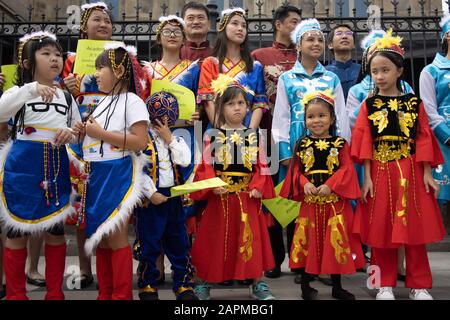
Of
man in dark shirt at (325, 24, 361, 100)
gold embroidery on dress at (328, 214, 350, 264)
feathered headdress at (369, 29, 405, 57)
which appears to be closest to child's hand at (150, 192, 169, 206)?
gold embroidery on dress at (328, 214, 350, 264)

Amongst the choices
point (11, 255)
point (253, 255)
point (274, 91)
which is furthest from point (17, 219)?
point (274, 91)

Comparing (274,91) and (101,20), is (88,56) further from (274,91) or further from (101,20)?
(274,91)

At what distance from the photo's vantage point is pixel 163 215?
3.39 meters

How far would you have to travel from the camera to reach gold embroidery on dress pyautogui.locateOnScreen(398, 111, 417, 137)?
354cm

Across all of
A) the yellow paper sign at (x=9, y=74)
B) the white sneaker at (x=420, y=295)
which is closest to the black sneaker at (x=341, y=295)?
the white sneaker at (x=420, y=295)

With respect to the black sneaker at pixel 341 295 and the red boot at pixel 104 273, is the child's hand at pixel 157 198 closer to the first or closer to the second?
the red boot at pixel 104 273

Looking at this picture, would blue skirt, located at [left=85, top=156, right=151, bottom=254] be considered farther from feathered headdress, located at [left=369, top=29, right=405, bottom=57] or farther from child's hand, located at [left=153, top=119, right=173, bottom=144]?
feathered headdress, located at [left=369, top=29, right=405, bottom=57]

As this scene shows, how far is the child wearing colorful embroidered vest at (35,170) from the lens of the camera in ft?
10.3

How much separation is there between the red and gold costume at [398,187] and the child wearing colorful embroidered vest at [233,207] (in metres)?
0.70

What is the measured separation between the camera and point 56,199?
3.21m

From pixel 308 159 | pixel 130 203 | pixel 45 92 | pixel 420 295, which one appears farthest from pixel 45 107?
pixel 420 295

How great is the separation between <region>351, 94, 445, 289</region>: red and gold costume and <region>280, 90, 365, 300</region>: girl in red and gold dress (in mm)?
129

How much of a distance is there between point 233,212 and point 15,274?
149 centimetres

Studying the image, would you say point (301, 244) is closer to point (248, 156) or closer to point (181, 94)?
point (248, 156)
